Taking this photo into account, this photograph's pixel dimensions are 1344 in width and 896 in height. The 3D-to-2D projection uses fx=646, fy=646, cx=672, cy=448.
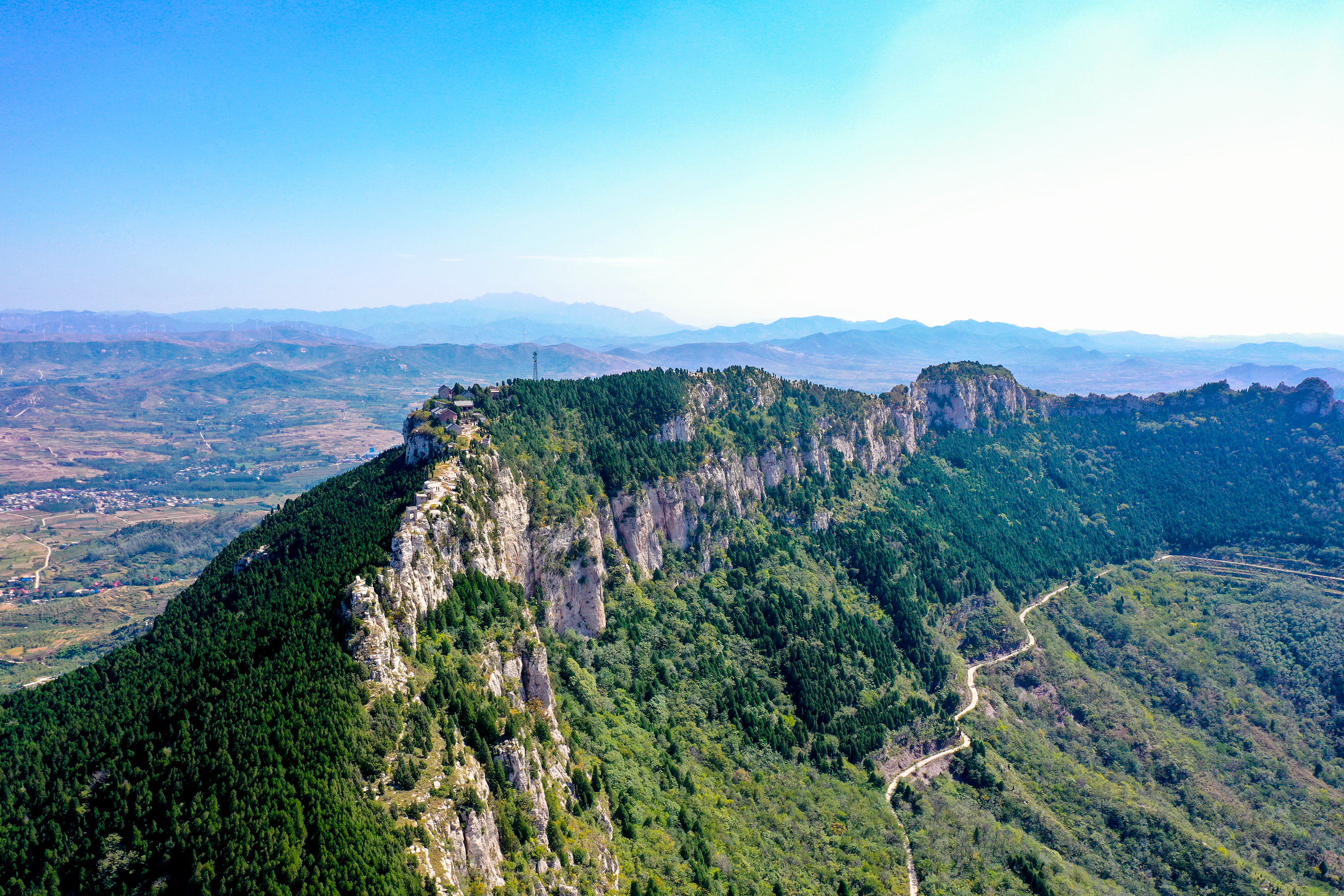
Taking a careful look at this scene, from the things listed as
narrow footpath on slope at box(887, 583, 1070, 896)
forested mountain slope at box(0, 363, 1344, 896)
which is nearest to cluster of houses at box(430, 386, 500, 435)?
forested mountain slope at box(0, 363, 1344, 896)

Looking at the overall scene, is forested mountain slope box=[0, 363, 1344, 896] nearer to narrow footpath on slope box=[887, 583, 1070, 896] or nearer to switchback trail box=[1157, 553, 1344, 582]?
narrow footpath on slope box=[887, 583, 1070, 896]

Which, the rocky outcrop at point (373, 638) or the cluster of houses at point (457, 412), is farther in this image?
the cluster of houses at point (457, 412)

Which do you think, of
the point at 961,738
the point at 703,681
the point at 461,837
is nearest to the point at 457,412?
the point at 703,681

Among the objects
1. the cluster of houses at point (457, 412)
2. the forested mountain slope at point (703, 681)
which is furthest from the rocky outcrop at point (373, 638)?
the cluster of houses at point (457, 412)

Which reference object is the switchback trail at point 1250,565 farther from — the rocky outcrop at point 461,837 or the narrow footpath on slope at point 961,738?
the rocky outcrop at point 461,837

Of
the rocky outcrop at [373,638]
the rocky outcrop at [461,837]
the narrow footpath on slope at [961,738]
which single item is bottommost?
the narrow footpath on slope at [961,738]
